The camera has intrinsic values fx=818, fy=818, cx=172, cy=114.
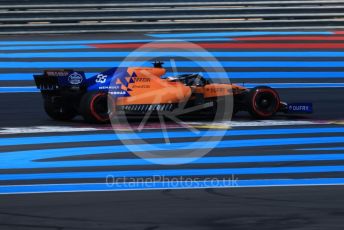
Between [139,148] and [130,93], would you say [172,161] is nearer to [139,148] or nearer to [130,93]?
[139,148]

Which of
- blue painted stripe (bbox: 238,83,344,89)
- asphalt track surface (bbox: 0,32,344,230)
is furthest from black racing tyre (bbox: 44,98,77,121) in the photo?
blue painted stripe (bbox: 238,83,344,89)

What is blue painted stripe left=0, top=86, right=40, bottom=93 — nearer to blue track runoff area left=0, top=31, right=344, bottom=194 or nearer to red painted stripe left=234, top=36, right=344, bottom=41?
blue track runoff area left=0, top=31, right=344, bottom=194

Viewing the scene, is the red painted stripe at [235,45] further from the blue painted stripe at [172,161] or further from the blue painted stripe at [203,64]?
the blue painted stripe at [172,161]

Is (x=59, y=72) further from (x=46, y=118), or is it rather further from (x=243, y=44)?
(x=243, y=44)

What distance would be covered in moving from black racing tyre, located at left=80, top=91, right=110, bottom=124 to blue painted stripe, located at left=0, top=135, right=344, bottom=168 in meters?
1.55

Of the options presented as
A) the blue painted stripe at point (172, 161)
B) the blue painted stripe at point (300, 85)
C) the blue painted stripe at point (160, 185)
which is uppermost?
the blue painted stripe at point (160, 185)

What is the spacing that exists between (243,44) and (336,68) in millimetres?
2864

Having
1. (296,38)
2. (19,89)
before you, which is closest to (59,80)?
(19,89)

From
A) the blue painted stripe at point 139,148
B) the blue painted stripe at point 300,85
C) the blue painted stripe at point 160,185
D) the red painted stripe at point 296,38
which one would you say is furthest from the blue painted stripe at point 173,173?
the red painted stripe at point 296,38

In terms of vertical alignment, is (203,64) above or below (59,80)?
below

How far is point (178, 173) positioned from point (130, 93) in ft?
11.8

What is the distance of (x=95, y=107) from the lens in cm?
1145

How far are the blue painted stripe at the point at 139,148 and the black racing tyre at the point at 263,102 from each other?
5.21ft

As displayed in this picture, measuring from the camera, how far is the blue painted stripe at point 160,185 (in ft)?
24.4
